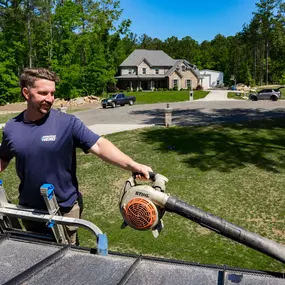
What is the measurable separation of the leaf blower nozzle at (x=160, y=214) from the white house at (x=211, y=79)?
6917 centimetres

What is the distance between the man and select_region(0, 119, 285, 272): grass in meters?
2.85

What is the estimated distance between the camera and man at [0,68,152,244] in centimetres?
277

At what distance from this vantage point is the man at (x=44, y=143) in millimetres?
2766

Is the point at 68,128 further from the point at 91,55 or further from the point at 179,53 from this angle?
the point at 179,53

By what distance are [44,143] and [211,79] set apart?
233ft

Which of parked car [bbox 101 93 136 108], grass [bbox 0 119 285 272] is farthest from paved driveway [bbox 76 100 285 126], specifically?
grass [bbox 0 119 285 272]

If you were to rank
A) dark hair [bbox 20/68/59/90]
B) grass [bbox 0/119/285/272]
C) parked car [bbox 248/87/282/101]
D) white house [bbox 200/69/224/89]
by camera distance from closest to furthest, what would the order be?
dark hair [bbox 20/68/59/90] < grass [bbox 0/119/285/272] < parked car [bbox 248/87/282/101] < white house [bbox 200/69/224/89]

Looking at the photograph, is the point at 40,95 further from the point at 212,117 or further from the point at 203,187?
the point at 212,117

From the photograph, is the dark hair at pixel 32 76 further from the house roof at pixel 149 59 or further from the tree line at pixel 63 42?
the house roof at pixel 149 59

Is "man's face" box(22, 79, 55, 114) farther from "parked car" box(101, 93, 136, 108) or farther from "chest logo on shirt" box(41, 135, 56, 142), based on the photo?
"parked car" box(101, 93, 136, 108)

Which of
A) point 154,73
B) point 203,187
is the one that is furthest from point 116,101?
point 154,73

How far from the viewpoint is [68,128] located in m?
2.87

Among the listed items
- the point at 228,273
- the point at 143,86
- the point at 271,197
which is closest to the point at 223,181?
the point at 271,197

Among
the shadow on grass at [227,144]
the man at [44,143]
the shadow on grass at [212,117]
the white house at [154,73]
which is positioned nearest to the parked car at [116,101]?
the shadow on grass at [212,117]
